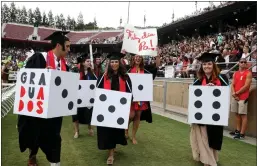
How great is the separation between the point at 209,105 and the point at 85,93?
9.07 feet

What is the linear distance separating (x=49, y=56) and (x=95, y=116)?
1.23m

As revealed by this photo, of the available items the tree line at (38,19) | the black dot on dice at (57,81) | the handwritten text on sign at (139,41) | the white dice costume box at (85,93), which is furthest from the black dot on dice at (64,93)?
the tree line at (38,19)

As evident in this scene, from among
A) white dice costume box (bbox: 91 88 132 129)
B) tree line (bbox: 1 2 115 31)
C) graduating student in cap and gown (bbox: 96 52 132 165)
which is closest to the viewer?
white dice costume box (bbox: 91 88 132 129)

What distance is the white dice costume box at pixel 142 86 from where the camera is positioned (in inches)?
251

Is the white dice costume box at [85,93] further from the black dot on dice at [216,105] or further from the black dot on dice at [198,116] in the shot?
the black dot on dice at [216,105]

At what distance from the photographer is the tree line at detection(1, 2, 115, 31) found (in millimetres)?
90625

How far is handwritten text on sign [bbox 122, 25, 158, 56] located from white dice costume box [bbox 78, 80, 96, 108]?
1.07 m

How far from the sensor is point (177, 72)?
13.4 meters

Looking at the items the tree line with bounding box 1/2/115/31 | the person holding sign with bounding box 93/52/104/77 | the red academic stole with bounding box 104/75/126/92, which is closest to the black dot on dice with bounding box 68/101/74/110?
the red academic stole with bounding box 104/75/126/92

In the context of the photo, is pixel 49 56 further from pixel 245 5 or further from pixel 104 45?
pixel 104 45

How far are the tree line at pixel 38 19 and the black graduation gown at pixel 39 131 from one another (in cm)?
8759

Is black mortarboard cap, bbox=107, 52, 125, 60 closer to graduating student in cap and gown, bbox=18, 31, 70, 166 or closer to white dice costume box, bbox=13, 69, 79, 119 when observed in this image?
graduating student in cap and gown, bbox=18, 31, 70, 166

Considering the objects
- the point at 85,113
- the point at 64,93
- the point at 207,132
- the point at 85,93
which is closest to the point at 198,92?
the point at 207,132

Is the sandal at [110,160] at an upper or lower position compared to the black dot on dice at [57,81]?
lower
